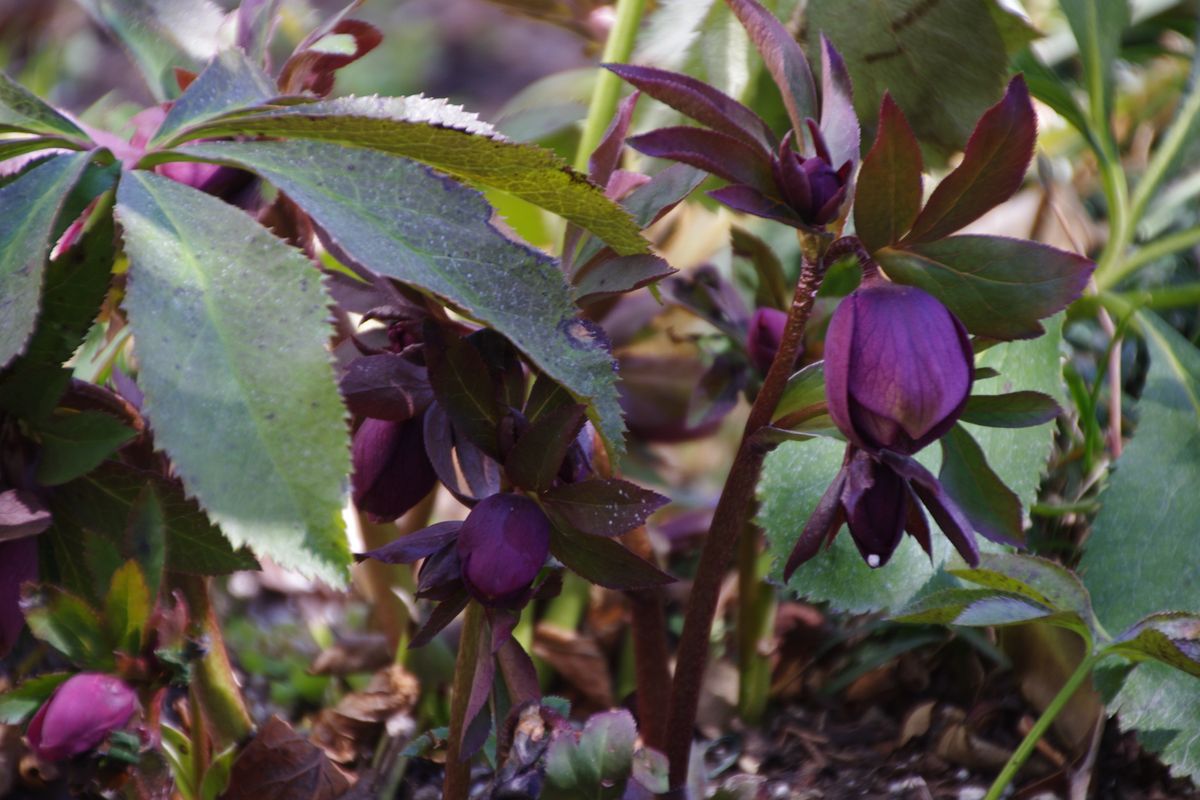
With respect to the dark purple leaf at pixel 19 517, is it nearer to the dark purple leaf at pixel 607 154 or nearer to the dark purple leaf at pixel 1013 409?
the dark purple leaf at pixel 607 154

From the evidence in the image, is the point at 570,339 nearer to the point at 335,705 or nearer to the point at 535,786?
the point at 535,786

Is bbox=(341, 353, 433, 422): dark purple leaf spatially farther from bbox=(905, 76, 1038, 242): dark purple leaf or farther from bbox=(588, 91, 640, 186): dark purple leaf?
bbox=(905, 76, 1038, 242): dark purple leaf

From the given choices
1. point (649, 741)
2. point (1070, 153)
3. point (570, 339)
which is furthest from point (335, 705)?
point (1070, 153)

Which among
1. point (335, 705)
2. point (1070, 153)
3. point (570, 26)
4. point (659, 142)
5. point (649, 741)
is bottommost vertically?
point (335, 705)

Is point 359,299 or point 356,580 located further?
point 356,580

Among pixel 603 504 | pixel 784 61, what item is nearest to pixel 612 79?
pixel 784 61
